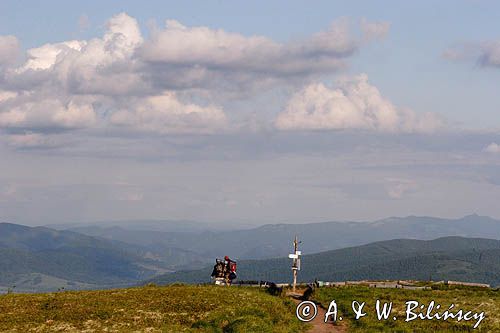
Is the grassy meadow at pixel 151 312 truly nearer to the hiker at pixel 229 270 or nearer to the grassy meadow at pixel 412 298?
the grassy meadow at pixel 412 298

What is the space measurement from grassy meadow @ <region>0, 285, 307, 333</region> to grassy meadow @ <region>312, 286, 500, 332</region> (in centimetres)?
496

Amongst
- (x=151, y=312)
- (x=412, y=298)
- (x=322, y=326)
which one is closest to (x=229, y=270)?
(x=151, y=312)

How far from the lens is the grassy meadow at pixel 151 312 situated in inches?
1873

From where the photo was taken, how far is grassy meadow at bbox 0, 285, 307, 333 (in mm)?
Answer: 47562

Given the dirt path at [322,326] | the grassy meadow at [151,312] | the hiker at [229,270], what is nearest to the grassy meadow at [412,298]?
the dirt path at [322,326]

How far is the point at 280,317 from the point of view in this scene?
50.2m

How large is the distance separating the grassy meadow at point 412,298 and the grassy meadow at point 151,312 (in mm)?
4960

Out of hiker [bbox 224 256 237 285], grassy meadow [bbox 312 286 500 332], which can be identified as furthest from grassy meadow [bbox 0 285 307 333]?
hiker [bbox 224 256 237 285]

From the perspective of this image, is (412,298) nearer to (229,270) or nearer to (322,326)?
(322,326)

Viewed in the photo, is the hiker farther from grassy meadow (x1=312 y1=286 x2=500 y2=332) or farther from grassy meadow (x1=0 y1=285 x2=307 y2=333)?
grassy meadow (x1=312 y1=286 x2=500 y2=332)

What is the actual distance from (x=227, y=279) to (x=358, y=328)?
3101 cm

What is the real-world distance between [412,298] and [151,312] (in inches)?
988

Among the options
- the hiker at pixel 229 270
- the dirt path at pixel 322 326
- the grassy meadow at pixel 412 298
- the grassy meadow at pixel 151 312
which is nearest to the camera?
the grassy meadow at pixel 412 298

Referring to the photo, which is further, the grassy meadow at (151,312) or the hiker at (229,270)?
the hiker at (229,270)
